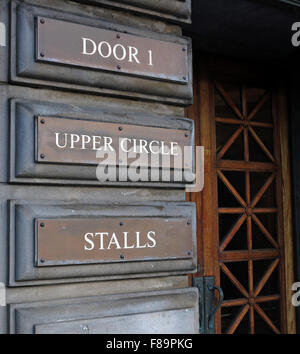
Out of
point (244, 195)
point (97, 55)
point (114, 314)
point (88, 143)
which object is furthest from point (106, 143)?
point (244, 195)

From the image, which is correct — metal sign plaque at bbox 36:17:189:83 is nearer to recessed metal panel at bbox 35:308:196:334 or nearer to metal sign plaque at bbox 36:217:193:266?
metal sign plaque at bbox 36:217:193:266

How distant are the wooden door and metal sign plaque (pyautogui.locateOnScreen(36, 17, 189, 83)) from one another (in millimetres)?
665

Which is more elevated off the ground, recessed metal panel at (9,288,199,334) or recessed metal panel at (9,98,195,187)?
recessed metal panel at (9,98,195,187)

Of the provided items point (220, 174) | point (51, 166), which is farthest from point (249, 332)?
point (51, 166)

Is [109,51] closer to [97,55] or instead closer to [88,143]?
[97,55]

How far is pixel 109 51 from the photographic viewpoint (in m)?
2.07

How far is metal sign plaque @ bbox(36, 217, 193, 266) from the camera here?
1.88 m

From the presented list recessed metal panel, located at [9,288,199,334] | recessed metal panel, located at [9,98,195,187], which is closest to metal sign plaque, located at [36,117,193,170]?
recessed metal panel, located at [9,98,195,187]

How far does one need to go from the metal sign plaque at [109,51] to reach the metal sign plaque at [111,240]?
650 mm

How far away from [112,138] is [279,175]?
1.51 m

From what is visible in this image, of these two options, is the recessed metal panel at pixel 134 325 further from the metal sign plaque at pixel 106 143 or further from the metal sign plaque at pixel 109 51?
the metal sign plaque at pixel 109 51

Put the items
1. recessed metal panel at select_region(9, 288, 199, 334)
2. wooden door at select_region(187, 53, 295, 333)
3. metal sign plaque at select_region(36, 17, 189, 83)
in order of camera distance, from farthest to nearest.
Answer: wooden door at select_region(187, 53, 295, 333), metal sign plaque at select_region(36, 17, 189, 83), recessed metal panel at select_region(9, 288, 199, 334)

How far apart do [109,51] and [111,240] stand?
802 millimetres

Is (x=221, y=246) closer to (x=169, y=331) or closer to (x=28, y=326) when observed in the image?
(x=169, y=331)
